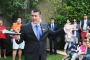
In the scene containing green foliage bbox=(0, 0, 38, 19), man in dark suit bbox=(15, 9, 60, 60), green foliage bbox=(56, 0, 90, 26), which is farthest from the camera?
green foliage bbox=(56, 0, 90, 26)

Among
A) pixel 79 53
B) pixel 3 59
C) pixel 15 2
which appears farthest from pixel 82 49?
pixel 15 2

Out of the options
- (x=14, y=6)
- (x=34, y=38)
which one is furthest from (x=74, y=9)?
(x=34, y=38)

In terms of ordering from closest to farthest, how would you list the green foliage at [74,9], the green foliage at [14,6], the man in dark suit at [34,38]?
the man in dark suit at [34,38]
the green foliage at [14,6]
the green foliage at [74,9]

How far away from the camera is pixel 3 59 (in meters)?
13.6

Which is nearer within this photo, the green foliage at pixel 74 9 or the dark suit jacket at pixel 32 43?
the dark suit jacket at pixel 32 43

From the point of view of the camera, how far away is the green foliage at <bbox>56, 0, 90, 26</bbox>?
1745 centimetres

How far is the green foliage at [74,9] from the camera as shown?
17.4 meters

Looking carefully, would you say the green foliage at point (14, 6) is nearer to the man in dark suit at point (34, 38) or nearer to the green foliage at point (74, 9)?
the green foliage at point (74, 9)

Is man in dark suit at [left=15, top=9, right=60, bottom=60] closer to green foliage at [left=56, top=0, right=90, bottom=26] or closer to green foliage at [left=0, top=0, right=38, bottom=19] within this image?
green foliage at [left=0, top=0, right=38, bottom=19]

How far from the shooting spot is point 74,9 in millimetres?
17672

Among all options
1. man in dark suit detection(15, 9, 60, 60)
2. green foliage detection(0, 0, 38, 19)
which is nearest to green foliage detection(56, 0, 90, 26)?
green foliage detection(0, 0, 38, 19)

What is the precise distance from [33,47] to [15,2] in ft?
34.4

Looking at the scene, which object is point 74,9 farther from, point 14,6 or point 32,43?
point 32,43

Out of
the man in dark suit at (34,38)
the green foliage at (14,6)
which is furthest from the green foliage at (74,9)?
the man in dark suit at (34,38)
